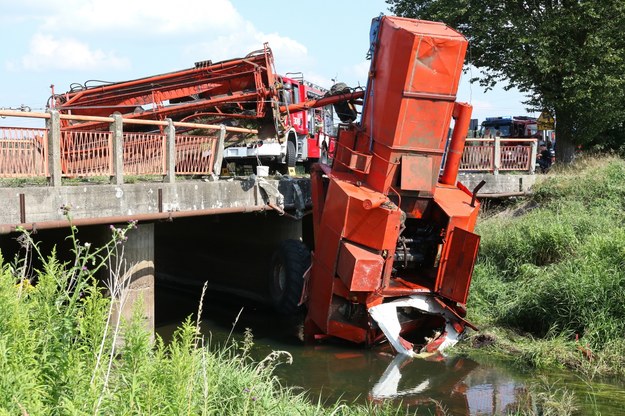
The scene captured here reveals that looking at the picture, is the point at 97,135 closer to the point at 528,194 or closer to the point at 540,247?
the point at 540,247

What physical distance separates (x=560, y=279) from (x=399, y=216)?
327cm

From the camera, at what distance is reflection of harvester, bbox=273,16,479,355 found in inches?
418

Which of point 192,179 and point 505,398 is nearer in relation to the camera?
point 505,398

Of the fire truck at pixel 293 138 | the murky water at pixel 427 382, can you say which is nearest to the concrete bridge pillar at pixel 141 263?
the murky water at pixel 427 382

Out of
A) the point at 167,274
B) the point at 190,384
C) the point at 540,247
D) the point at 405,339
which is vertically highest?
the point at 190,384

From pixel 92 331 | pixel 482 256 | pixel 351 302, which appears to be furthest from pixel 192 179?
pixel 92 331

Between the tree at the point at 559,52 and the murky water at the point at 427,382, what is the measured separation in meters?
12.0

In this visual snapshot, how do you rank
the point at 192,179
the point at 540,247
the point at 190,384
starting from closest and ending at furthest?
the point at 190,384 < the point at 192,179 < the point at 540,247

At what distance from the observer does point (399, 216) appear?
1054 cm

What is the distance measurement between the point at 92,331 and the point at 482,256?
1140 cm

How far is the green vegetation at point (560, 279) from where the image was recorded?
10555 millimetres

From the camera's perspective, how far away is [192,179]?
40.5ft

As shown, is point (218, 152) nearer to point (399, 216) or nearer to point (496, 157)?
point (399, 216)

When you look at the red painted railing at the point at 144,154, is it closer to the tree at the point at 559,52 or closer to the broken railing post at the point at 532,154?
the broken railing post at the point at 532,154
